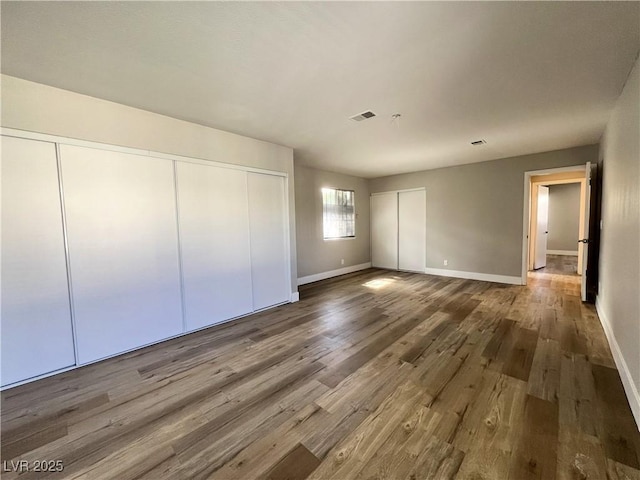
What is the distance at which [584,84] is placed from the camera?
2383 millimetres

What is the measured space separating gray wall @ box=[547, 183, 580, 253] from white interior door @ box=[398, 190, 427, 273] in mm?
5723

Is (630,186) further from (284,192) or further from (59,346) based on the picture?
(59,346)

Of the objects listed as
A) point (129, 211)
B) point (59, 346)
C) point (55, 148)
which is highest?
point (55, 148)

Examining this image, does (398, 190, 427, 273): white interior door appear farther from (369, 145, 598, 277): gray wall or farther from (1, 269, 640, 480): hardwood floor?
(1, 269, 640, 480): hardwood floor

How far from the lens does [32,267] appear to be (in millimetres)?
2238

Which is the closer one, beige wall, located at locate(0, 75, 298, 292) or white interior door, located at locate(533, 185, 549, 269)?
beige wall, located at locate(0, 75, 298, 292)

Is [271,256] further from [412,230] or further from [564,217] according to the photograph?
[564,217]

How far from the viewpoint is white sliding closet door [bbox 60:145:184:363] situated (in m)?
2.45

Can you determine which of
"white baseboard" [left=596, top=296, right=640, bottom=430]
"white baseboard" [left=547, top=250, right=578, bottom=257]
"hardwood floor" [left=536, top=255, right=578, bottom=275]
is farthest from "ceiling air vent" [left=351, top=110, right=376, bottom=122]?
"white baseboard" [left=547, top=250, right=578, bottom=257]

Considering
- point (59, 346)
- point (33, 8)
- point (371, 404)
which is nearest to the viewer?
point (33, 8)

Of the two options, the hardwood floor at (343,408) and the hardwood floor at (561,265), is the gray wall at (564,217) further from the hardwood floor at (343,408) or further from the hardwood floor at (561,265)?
the hardwood floor at (343,408)

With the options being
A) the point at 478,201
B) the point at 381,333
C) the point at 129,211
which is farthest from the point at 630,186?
the point at 129,211

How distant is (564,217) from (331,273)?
824 cm

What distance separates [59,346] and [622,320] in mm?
5060
